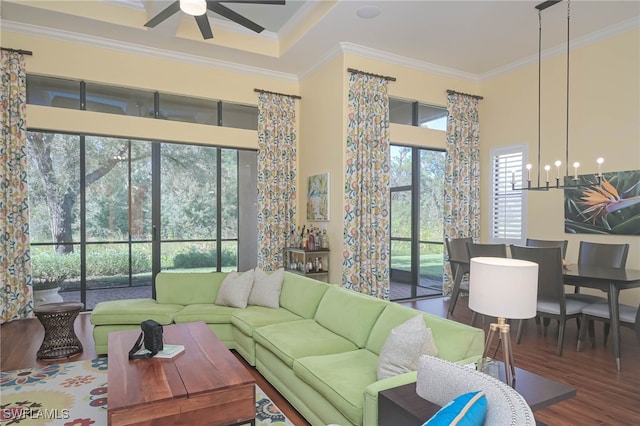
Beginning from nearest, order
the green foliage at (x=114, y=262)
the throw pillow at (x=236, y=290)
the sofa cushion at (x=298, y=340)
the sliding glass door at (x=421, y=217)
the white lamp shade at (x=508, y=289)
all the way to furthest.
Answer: the white lamp shade at (x=508, y=289) → the sofa cushion at (x=298, y=340) → the throw pillow at (x=236, y=290) → the green foliage at (x=114, y=262) → the sliding glass door at (x=421, y=217)

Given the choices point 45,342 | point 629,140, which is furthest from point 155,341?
point 629,140

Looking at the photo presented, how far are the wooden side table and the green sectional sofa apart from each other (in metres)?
0.30

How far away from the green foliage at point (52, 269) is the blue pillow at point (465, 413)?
5837 mm

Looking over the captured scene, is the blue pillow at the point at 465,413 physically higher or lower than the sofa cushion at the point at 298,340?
higher

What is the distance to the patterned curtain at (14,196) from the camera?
5098mm

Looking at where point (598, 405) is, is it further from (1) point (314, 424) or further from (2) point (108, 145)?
(2) point (108, 145)

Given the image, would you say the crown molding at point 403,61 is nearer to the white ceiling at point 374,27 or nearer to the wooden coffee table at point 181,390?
the white ceiling at point 374,27

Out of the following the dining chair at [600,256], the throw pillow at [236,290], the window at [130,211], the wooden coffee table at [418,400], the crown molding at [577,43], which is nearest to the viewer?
the wooden coffee table at [418,400]

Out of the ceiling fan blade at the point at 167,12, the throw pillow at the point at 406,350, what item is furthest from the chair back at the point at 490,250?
the ceiling fan blade at the point at 167,12

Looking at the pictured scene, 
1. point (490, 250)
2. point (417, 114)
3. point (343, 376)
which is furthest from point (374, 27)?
point (343, 376)

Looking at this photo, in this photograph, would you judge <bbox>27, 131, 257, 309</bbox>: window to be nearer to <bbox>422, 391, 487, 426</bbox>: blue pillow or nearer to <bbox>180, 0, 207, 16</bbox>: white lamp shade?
<bbox>180, 0, 207, 16</bbox>: white lamp shade

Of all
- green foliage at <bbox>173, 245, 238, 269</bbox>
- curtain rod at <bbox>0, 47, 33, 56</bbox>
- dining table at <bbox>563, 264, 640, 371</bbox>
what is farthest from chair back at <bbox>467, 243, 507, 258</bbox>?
curtain rod at <bbox>0, 47, 33, 56</bbox>

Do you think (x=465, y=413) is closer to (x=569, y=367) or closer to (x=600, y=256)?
(x=569, y=367)

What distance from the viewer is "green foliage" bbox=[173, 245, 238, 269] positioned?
6375 mm
